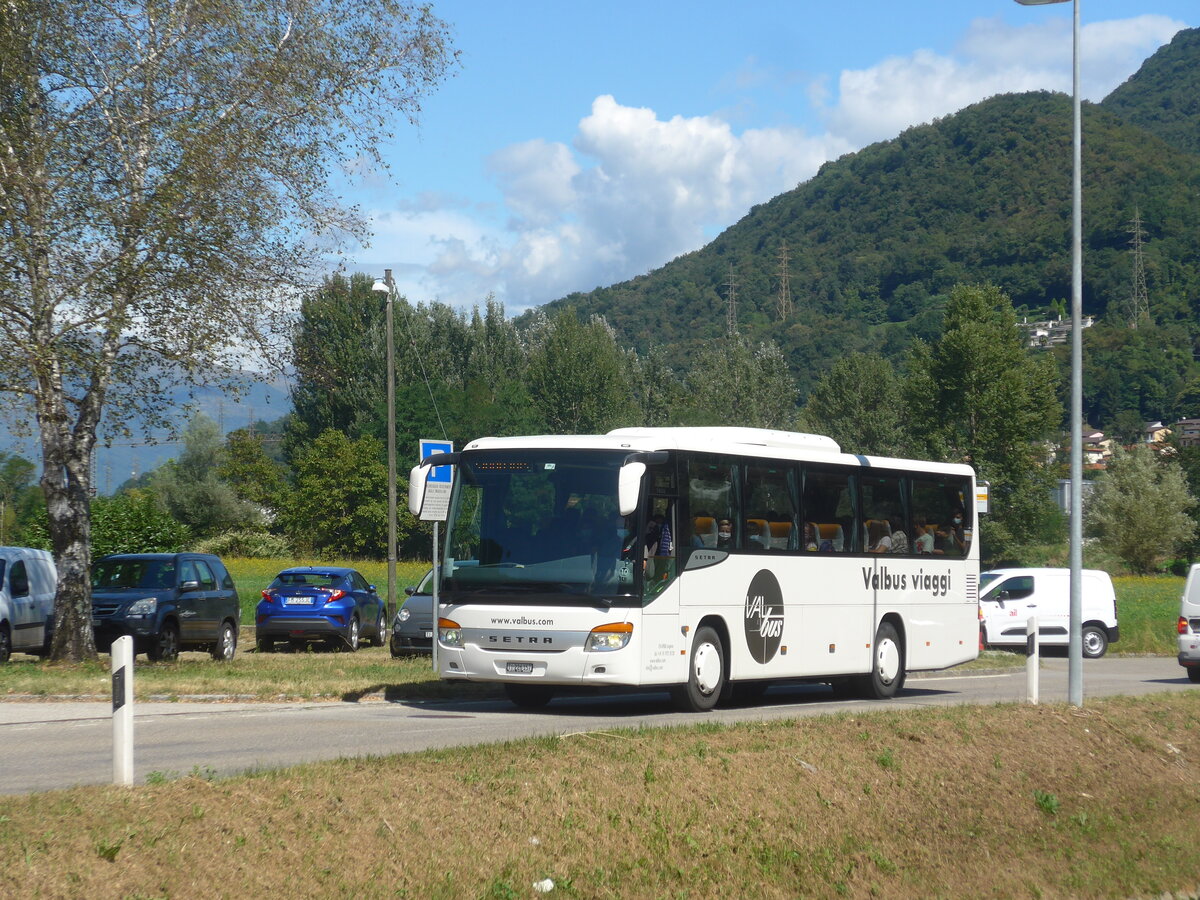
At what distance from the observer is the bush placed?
3039 inches

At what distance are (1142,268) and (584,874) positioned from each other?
5846 inches

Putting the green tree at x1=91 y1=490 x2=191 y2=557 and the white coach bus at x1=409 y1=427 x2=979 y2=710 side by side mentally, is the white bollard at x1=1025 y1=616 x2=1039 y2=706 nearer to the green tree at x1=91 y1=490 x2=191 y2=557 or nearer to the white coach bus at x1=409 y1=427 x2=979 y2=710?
the white coach bus at x1=409 y1=427 x2=979 y2=710

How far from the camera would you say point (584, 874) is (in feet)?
27.9

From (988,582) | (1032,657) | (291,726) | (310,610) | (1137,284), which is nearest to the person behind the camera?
(291,726)

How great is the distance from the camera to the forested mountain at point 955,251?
472 ft

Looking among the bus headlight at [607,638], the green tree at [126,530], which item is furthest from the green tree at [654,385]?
the bus headlight at [607,638]

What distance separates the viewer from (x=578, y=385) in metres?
81.7

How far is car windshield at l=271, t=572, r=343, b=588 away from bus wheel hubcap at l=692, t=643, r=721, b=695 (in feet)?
49.1

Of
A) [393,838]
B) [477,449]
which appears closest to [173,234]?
[477,449]

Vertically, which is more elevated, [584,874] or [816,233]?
[816,233]

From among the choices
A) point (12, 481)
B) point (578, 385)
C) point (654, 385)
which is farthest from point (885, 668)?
point (12, 481)

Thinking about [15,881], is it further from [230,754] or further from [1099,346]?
[1099,346]

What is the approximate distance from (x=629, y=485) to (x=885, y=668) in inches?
275

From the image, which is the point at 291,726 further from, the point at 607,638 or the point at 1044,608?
the point at 1044,608
